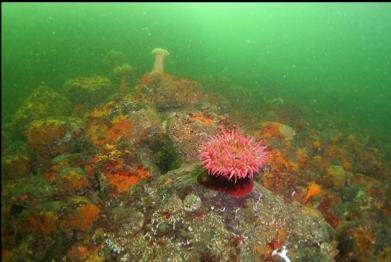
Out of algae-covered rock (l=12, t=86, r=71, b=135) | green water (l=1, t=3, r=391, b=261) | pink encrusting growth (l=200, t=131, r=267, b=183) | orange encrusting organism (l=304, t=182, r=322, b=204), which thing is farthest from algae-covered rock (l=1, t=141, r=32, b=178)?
orange encrusting organism (l=304, t=182, r=322, b=204)

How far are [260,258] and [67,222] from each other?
9.02 ft

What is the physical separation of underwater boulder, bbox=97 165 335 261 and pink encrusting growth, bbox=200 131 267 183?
1.45ft

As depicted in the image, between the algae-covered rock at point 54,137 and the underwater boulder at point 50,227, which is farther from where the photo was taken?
the algae-covered rock at point 54,137

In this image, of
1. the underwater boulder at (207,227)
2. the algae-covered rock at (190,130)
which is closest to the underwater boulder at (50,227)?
the underwater boulder at (207,227)

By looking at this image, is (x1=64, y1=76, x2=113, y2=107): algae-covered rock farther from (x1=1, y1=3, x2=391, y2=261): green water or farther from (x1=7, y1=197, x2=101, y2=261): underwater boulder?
(x1=7, y1=197, x2=101, y2=261): underwater boulder

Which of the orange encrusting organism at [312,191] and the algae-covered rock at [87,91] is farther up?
the orange encrusting organism at [312,191]

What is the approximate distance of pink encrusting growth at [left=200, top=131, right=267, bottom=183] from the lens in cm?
441

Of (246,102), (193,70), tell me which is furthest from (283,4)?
(246,102)

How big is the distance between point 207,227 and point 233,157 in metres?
1.09

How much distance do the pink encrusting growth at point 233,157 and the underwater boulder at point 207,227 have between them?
1.45 ft

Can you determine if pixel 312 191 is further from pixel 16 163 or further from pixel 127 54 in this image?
pixel 127 54

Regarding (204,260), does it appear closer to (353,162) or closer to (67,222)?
(67,222)

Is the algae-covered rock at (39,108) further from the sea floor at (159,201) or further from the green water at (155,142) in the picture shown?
the sea floor at (159,201)

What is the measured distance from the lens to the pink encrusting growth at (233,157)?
4.41 m
